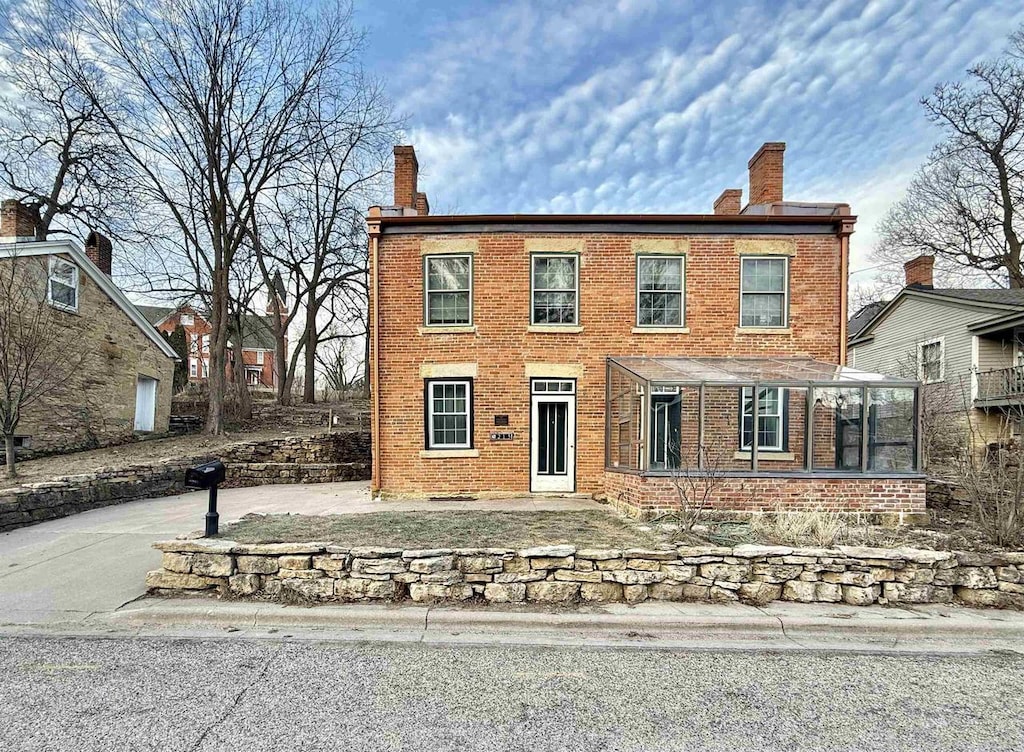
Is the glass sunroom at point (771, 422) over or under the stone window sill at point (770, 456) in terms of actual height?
over

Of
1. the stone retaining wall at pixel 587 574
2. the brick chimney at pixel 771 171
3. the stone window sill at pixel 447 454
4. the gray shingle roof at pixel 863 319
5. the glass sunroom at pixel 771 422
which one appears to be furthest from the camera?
the gray shingle roof at pixel 863 319

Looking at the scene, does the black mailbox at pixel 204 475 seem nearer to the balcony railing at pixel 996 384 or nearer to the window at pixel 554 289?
the window at pixel 554 289

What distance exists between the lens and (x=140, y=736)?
9.96ft

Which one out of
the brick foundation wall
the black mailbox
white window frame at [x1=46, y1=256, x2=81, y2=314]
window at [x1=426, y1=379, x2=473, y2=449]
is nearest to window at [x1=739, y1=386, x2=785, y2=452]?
the brick foundation wall

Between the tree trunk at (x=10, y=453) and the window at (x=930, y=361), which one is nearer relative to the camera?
the tree trunk at (x=10, y=453)

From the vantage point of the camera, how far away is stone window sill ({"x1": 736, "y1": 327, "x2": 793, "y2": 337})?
1059 cm

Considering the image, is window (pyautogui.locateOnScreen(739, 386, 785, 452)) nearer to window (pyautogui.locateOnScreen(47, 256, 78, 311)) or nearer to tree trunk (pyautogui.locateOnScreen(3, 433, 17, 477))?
tree trunk (pyautogui.locateOnScreen(3, 433, 17, 477))

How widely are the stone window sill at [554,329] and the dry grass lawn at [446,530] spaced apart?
155 inches

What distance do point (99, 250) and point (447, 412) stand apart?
14.5 meters

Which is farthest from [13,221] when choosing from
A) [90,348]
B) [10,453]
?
[10,453]

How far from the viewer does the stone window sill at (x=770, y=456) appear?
340 inches

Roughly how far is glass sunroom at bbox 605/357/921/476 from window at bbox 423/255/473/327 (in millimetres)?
3678

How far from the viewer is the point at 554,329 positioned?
34.7ft

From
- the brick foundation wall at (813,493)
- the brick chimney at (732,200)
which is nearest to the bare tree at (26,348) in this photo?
the brick foundation wall at (813,493)
